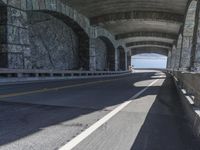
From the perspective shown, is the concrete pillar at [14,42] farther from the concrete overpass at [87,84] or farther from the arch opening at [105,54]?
the arch opening at [105,54]

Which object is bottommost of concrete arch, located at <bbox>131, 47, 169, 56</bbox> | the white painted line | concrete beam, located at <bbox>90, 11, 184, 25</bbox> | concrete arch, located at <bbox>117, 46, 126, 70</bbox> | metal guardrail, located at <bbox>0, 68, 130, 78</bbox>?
the white painted line

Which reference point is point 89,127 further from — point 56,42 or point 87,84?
point 56,42

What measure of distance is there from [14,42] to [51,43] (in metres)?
9.59

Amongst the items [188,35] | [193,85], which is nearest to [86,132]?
[193,85]

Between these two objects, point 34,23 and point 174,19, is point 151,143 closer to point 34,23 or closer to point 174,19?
point 34,23

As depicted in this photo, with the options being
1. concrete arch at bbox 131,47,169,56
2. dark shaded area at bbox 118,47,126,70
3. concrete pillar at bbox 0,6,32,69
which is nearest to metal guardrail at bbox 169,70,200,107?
concrete pillar at bbox 0,6,32,69

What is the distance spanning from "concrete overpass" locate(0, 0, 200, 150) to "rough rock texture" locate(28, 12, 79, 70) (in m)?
0.09

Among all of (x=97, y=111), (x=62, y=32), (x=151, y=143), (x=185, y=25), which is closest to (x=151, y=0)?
(x=185, y=25)

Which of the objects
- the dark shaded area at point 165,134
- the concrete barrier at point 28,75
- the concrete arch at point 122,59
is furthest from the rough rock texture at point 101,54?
the dark shaded area at point 165,134

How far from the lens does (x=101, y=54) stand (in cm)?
5547

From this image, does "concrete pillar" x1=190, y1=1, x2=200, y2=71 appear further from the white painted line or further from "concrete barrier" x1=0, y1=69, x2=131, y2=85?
the white painted line

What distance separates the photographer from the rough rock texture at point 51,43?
29.7 metres

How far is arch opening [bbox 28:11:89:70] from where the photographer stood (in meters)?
29.8

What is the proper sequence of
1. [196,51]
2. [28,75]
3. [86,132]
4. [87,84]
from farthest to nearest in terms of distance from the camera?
[28,75] < [87,84] < [196,51] < [86,132]
